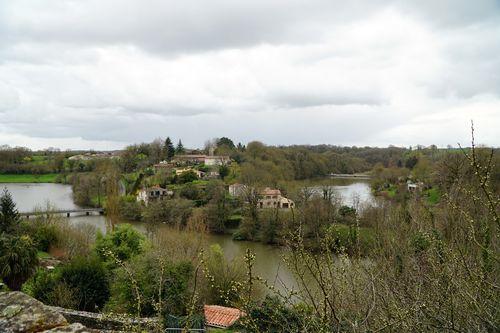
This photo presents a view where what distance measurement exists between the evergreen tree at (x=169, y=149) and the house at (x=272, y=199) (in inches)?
1244

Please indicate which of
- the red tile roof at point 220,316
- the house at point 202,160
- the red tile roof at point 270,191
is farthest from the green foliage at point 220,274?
the house at point 202,160

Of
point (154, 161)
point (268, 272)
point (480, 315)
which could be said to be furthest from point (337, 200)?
point (154, 161)

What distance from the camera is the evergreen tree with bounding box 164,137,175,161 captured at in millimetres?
63431

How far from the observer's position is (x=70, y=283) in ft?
37.7

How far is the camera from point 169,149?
6431 cm

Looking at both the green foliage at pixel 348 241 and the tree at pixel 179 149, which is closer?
the green foliage at pixel 348 241

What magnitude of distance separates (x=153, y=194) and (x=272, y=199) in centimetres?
1241

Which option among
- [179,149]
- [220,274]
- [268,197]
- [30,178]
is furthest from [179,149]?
[220,274]

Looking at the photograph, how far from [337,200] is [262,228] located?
648 cm

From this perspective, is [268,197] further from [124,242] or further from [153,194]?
[124,242]

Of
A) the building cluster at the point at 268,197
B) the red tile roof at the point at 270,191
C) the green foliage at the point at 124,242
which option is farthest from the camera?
the red tile roof at the point at 270,191

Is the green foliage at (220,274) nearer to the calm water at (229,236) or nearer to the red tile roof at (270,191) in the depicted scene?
the calm water at (229,236)

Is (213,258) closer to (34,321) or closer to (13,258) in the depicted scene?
(13,258)

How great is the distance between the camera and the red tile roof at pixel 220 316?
10.8 m
